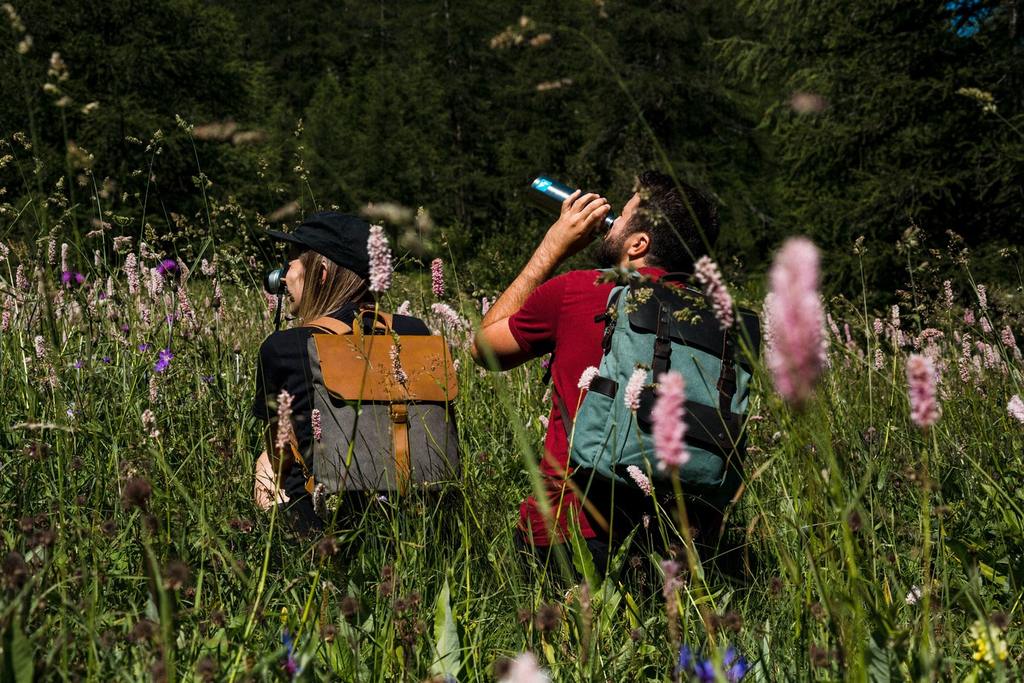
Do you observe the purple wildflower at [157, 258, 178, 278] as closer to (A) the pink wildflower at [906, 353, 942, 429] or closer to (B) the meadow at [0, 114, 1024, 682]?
(B) the meadow at [0, 114, 1024, 682]

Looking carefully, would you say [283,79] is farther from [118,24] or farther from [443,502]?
[443,502]

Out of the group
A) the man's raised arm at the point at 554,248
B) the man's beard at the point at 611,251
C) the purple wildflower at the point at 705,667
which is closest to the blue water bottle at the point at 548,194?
the man's raised arm at the point at 554,248

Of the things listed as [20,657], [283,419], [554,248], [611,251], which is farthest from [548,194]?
[20,657]

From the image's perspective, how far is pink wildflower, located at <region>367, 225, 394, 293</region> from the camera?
1291mm

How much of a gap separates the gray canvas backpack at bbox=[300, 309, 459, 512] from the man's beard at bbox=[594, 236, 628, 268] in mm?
573

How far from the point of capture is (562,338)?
2.63m

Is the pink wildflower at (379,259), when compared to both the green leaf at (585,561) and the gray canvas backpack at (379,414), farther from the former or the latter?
the gray canvas backpack at (379,414)

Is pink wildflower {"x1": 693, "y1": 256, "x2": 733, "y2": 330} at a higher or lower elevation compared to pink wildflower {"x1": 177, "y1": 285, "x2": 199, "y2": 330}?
lower

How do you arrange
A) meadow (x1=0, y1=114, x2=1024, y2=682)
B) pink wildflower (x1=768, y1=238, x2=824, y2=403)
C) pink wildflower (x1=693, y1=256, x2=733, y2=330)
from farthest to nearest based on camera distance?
meadow (x1=0, y1=114, x2=1024, y2=682) < pink wildflower (x1=693, y1=256, x2=733, y2=330) < pink wildflower (x1=768, y1=238, x2=824, y2=403)

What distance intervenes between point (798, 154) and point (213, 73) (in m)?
16.7

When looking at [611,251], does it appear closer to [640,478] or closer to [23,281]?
[640,478]

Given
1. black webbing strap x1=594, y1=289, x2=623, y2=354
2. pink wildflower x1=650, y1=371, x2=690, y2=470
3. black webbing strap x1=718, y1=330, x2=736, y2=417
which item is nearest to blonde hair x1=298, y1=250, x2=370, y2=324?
black webbing strap x1=594, y1=289, x2=623, y2=354

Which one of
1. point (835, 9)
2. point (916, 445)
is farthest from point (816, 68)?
point (916, 445)

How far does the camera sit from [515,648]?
72.1 inches
